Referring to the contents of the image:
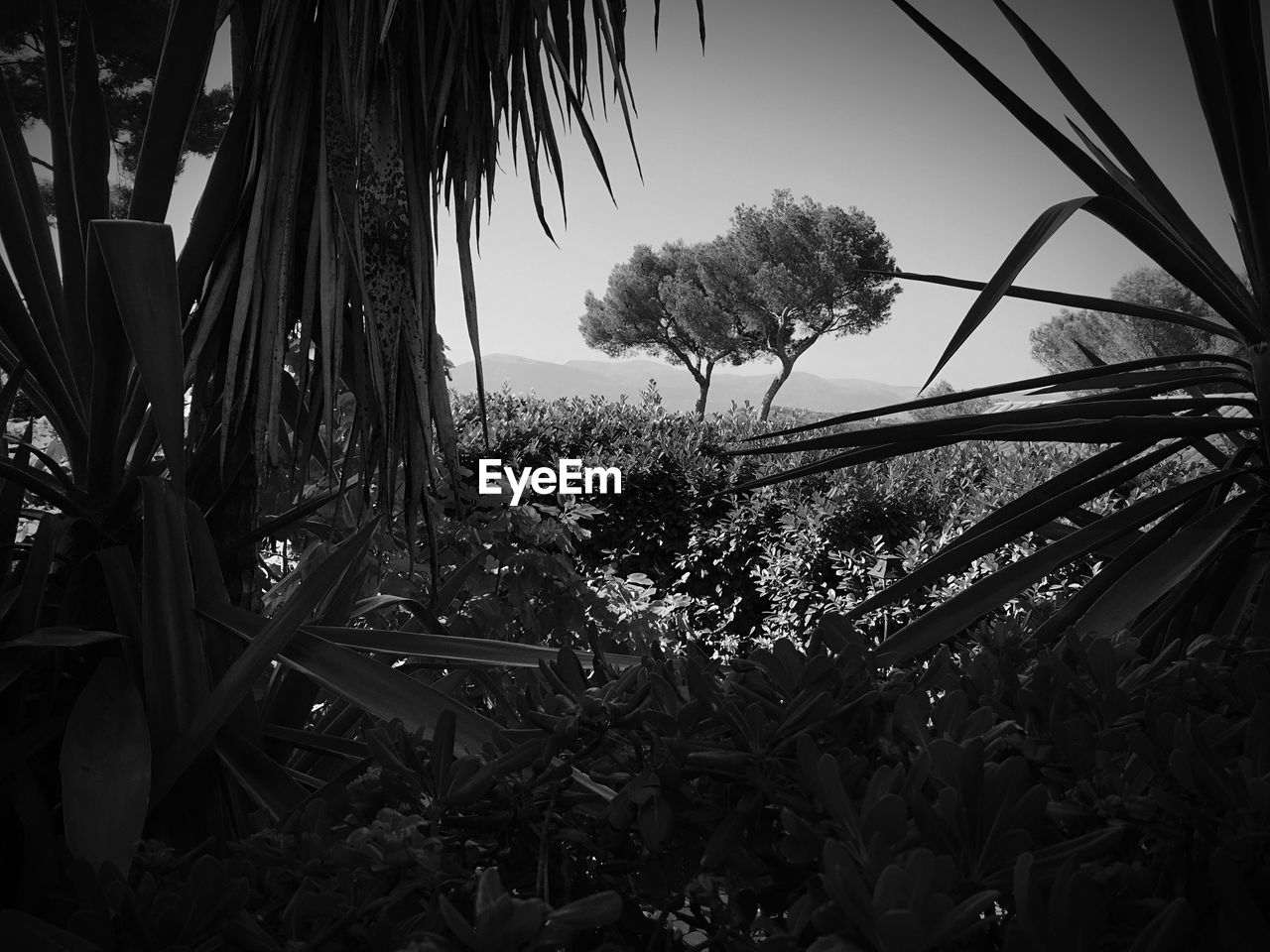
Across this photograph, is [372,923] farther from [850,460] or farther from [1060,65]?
[1060,65]

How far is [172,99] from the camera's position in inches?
42.6

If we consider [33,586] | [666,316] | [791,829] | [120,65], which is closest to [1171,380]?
[791,829]

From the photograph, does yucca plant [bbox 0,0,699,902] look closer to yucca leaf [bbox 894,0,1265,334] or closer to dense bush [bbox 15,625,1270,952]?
dense bush [bbox 15,625,1270,952]

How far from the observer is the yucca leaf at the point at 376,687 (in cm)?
82

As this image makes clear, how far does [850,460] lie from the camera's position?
3.81ft

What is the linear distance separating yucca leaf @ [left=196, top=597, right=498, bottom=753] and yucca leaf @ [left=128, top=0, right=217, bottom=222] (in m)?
0.66

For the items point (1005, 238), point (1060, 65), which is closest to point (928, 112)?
point (1005, 238)

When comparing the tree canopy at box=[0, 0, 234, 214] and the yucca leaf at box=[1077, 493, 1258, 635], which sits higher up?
the tree canopy at box=[0, 0, 234, 214]

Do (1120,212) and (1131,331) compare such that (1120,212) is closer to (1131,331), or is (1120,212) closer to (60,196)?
(60,196)

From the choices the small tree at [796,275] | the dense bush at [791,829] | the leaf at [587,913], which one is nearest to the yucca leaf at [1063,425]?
the dense bush at [791,829]

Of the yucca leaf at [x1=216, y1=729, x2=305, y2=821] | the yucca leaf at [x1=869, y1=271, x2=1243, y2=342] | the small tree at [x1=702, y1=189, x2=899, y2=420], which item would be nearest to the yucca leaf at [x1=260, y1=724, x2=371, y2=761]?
the yucca leaf at [x1=216, y1=729, x2=305, y2=821]

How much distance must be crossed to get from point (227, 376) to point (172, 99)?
0.38 metres

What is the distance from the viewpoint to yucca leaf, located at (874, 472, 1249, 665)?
839 mm

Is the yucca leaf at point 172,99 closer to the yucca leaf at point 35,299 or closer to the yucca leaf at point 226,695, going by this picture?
the yucca leaf at point 35,299
